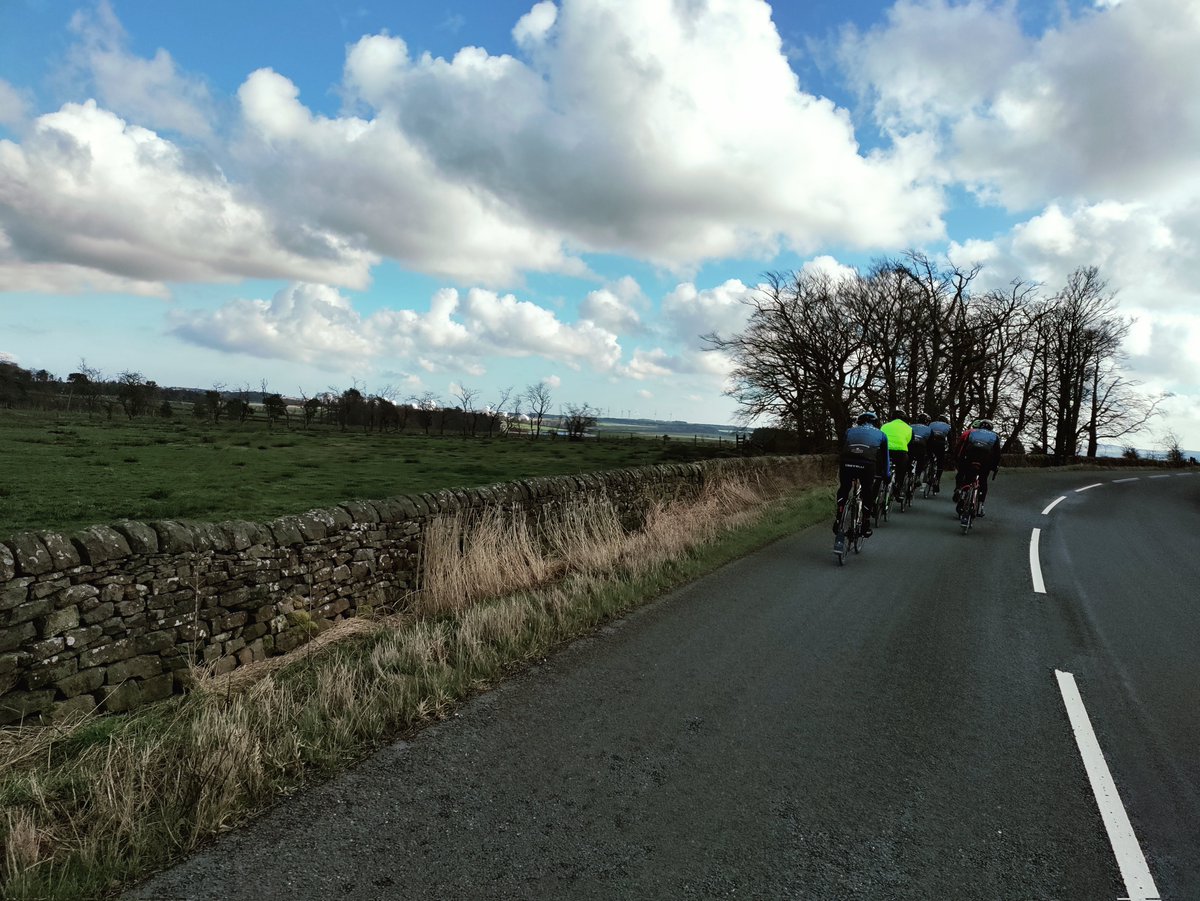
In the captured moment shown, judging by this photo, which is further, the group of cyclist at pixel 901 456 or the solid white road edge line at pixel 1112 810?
the group of cyclist at pixel 901 456

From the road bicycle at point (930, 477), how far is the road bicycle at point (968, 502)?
17.5 ft

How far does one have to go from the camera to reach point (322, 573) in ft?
24.0

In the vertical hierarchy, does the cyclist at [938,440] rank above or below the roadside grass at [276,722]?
above

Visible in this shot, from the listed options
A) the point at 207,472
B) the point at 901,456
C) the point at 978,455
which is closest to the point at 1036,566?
the point at 978,455

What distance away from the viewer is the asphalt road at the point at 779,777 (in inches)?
110

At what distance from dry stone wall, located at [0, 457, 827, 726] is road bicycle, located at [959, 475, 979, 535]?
A: 967 cm

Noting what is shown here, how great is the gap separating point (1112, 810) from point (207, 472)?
1244 inches

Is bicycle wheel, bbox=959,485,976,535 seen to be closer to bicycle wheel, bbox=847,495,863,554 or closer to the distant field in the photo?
bicycle wheel, bbox=847,495,863,554

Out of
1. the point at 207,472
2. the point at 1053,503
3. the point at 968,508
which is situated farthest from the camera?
the point at 207,472

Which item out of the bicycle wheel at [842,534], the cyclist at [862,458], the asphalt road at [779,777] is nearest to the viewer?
the asphalt road at [779,777]

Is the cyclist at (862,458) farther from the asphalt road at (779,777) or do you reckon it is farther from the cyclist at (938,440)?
the cyclist at (938,440)

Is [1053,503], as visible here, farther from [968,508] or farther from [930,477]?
[968,508]

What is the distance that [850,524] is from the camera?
377 inches

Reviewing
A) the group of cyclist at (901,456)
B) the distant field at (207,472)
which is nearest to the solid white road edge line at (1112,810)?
the group of cyclist at (901,456)
